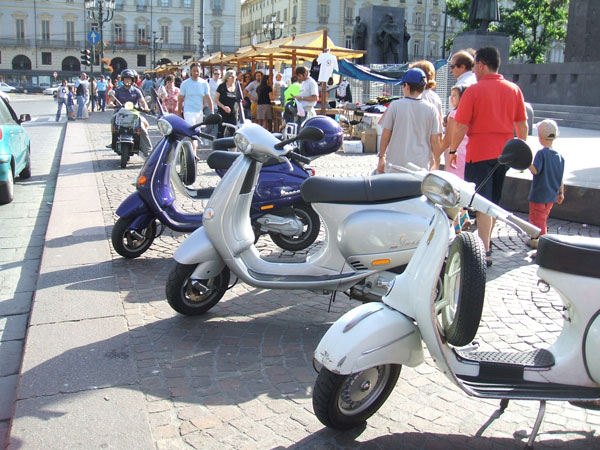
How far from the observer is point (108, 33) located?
84688 millimetres

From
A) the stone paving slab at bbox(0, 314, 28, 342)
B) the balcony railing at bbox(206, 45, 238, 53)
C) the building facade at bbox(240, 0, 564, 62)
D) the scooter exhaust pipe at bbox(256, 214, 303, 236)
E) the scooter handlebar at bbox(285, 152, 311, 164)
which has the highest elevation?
the building facade at bbox(240, 0, 564, 62)

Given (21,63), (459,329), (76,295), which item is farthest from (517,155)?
(21,63)

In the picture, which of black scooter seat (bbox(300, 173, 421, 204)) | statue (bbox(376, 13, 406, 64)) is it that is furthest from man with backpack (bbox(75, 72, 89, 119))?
black scooter seat (bbox(300, 173, 421, 204))

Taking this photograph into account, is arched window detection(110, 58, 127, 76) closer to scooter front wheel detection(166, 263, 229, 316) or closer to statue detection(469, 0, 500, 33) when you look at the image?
statue detection(469, 0, 500, 33)

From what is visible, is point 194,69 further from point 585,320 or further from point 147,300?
point 585,320

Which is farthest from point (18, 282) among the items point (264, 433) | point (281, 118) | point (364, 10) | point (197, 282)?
point (364, 10)

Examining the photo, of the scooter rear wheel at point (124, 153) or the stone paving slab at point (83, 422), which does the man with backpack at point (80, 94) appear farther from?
the stone paving slab at point (83, 422)

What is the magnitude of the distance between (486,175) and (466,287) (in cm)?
318

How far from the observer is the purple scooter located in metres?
5.66

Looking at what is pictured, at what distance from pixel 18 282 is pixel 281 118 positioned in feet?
37.7

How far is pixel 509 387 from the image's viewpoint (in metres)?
2.75

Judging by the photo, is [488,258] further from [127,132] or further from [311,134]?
[127,132]

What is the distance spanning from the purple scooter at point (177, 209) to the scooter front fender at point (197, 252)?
1.44m

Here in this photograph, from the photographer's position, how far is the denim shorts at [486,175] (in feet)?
18.1
